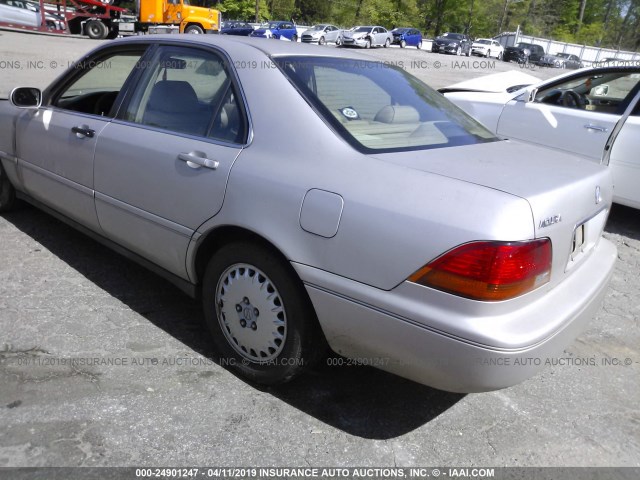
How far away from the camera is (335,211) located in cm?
222

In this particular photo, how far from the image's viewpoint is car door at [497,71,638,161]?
5438mm

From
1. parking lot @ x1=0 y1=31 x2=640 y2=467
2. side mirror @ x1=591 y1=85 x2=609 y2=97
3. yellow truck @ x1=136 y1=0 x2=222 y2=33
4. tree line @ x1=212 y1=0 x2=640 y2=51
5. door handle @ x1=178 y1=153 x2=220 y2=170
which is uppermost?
tree line @ x1=212 y1=0 x2=640 y2=51

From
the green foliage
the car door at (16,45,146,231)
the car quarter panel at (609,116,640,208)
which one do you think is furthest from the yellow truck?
the green foliage

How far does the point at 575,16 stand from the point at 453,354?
293 ft

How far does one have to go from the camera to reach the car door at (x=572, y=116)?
5438mm

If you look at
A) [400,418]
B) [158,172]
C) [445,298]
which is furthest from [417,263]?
[158,172]

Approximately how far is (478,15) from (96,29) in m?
54.9

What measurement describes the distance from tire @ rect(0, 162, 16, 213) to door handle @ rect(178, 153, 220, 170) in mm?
2514

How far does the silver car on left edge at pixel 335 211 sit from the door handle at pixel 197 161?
15 millimetres

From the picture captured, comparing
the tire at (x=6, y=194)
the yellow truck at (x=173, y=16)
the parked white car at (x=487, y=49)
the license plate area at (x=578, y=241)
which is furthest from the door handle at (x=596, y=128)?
the parked white car at (x=487, y=49)

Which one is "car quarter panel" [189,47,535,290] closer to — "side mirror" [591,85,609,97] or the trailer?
"side mirror" [591,85,609,97]

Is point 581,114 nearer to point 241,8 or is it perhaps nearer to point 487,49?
point 487,49

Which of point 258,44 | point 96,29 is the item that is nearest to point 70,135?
point 258,44

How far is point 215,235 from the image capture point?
8.95 ft
